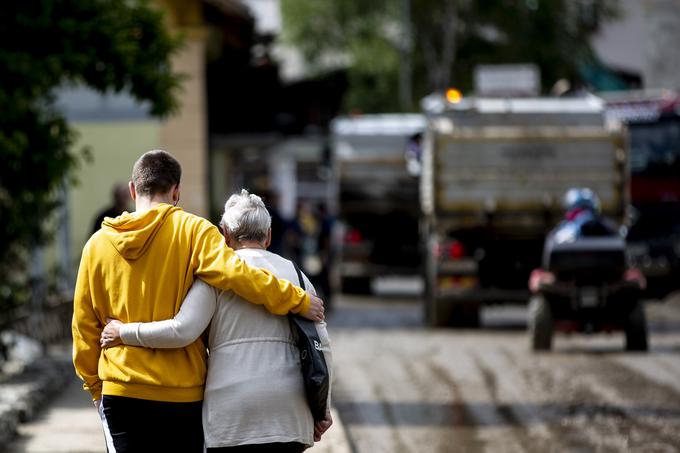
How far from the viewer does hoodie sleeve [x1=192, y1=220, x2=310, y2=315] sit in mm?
5344

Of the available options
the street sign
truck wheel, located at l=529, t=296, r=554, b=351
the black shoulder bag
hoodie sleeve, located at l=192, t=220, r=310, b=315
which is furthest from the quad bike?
hoodie sleeve, located at l=192, t=220, r=310, b=315

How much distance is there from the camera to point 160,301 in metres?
5.42

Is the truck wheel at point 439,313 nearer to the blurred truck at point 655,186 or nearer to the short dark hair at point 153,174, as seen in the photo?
the blurred truck at point 655,186

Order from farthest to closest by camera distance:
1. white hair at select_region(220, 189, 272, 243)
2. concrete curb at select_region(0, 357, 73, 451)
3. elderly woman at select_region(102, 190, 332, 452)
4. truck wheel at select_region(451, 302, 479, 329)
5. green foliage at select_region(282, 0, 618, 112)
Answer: green foliage at select_region(282, 0, 618, 112), truck wheel at select_region(451, 302, 479, 329), concrete curb at select_region(0, 357, 73, 451), white hair at select_region(220, 189, 272, 243), elderly woman at select_region(102, 190, 332, 452)

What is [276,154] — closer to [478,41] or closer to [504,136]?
[478,41]

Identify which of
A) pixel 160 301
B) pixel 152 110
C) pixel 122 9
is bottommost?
pixel 160 301

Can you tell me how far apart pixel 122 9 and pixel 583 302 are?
5.75 meters

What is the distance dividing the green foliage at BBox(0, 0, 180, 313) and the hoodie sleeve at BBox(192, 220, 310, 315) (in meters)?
5.80

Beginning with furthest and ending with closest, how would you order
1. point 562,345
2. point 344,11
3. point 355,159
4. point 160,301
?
point 344,11
point 355,159
point 562,345
point 160,301

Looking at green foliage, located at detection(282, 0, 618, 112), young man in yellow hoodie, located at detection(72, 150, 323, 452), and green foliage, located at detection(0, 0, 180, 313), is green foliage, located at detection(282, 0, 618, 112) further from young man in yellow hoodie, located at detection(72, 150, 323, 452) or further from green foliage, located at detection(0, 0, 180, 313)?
young man in yellow hoodie, located at detection(72, 150, 323, 452)

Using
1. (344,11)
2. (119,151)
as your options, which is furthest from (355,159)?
(344,11)

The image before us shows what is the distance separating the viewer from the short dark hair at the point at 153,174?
217 inches

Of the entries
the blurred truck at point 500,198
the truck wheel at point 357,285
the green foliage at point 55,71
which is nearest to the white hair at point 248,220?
the green foliage at point 55,71

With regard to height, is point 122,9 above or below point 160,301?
above
